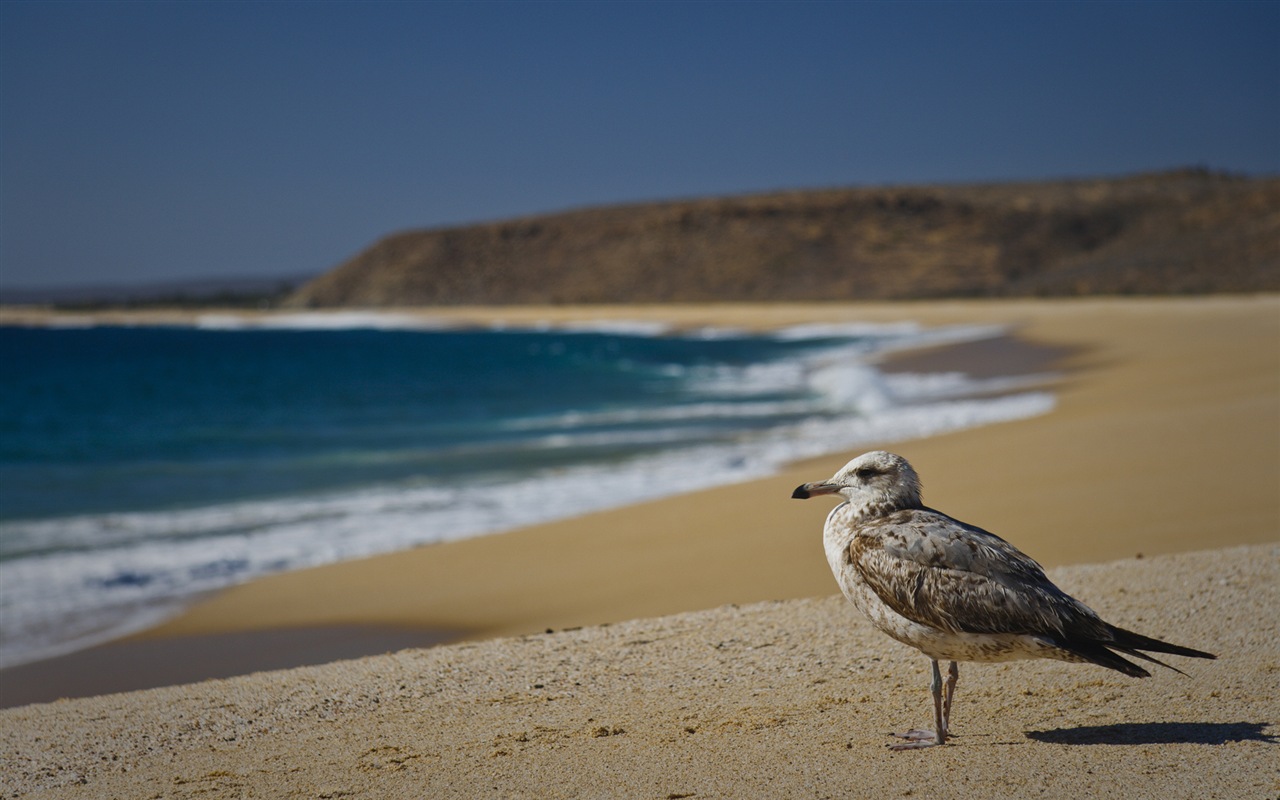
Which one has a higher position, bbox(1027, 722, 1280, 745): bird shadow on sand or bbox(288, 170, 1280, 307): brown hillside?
bbox(288, 170, 1280, 307): brown hillside

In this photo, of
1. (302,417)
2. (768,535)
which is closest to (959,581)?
(768,535)

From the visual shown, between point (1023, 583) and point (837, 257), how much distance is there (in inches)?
3904

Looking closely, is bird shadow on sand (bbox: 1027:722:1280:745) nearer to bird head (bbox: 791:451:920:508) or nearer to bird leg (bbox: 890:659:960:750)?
bird leg (bbox: 890:659:960:750)

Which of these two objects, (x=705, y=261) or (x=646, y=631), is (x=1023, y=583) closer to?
(x=646, y=631)

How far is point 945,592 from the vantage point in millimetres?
3887

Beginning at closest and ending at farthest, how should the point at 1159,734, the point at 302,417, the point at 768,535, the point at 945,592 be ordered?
the point at 945,592, the point at 1159,734, the point at 768,535, the point at 302,417

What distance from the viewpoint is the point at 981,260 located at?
94438 millimetres

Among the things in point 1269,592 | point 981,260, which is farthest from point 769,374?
point 981,260

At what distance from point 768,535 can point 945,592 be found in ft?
15.9

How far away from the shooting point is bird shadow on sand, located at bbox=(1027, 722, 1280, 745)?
3.96 meters

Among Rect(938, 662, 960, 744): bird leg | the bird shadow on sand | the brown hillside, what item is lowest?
the bird shadow on sand

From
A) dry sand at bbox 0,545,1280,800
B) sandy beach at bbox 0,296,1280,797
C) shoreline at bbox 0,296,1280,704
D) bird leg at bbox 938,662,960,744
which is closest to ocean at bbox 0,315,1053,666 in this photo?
shoreline at bbox 0,296,1280,704

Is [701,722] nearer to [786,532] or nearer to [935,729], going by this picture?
[935,729]

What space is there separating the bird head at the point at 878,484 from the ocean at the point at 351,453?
5572 mm
